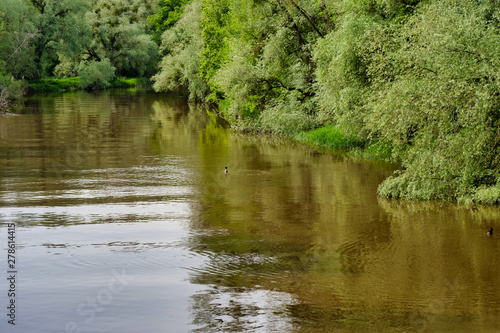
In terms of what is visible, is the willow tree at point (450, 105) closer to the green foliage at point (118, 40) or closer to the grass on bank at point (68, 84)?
the grass on bank at point (68, 84)

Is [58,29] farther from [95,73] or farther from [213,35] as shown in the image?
[213,35]

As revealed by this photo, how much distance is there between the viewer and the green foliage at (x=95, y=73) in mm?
78062

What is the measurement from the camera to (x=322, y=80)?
89.0 ft

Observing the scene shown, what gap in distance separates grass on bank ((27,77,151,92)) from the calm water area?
50.4m

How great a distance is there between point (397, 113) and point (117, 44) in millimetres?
69847

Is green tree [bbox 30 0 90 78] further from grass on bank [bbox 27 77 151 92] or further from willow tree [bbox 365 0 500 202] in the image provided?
willow tree [bbox 365 0 500 202]

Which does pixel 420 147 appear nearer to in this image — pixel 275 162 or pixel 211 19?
pixel 275 162

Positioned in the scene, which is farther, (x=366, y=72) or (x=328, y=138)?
(x=328, y=138)

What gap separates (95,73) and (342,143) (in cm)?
5556

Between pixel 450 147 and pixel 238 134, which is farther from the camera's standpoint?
pixel 238 134

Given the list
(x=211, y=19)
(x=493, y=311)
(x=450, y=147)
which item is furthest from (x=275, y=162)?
(x=211, y=19)

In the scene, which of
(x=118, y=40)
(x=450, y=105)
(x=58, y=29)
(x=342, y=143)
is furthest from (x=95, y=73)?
(x=450, y=105)

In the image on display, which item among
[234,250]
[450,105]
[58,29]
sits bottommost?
[234,250]

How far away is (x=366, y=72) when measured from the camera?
950 inches
